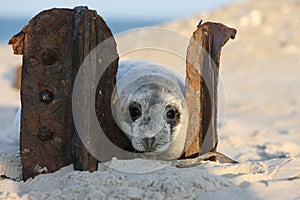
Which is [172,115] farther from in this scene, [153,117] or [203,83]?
[203,83]

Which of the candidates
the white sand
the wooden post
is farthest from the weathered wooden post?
the wooden post

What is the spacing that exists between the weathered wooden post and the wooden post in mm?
534

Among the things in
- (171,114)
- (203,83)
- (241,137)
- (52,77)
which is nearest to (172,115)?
(171,114)

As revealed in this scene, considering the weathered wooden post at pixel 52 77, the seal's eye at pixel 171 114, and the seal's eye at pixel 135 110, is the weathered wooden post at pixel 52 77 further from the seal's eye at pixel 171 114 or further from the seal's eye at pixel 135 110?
the seal's eye at pixel 171 114

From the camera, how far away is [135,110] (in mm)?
3273

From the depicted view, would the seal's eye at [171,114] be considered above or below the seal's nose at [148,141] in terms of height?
above

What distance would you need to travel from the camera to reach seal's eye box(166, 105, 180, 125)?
327 cm

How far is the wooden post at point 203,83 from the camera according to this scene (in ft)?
9.62

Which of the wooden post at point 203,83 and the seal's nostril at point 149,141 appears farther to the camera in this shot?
the seal's nostril at point 149,141

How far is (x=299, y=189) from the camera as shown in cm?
245

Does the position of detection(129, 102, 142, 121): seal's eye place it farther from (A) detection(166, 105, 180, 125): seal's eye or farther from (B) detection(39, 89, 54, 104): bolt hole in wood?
(B) detection(39, 89, 54, 104): bolt hole in wood

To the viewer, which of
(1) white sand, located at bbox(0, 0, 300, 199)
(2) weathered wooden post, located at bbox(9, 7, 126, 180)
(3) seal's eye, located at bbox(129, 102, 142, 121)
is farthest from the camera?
(3) seal's eye, located at bbox(129, 102, 142, 121)

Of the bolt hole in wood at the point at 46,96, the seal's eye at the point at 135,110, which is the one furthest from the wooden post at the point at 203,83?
the bolt hole in wood at the point at 46,96

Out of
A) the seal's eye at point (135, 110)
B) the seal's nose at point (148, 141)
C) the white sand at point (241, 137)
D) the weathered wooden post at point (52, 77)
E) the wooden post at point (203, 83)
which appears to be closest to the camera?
the white sand at point (241, 137)
